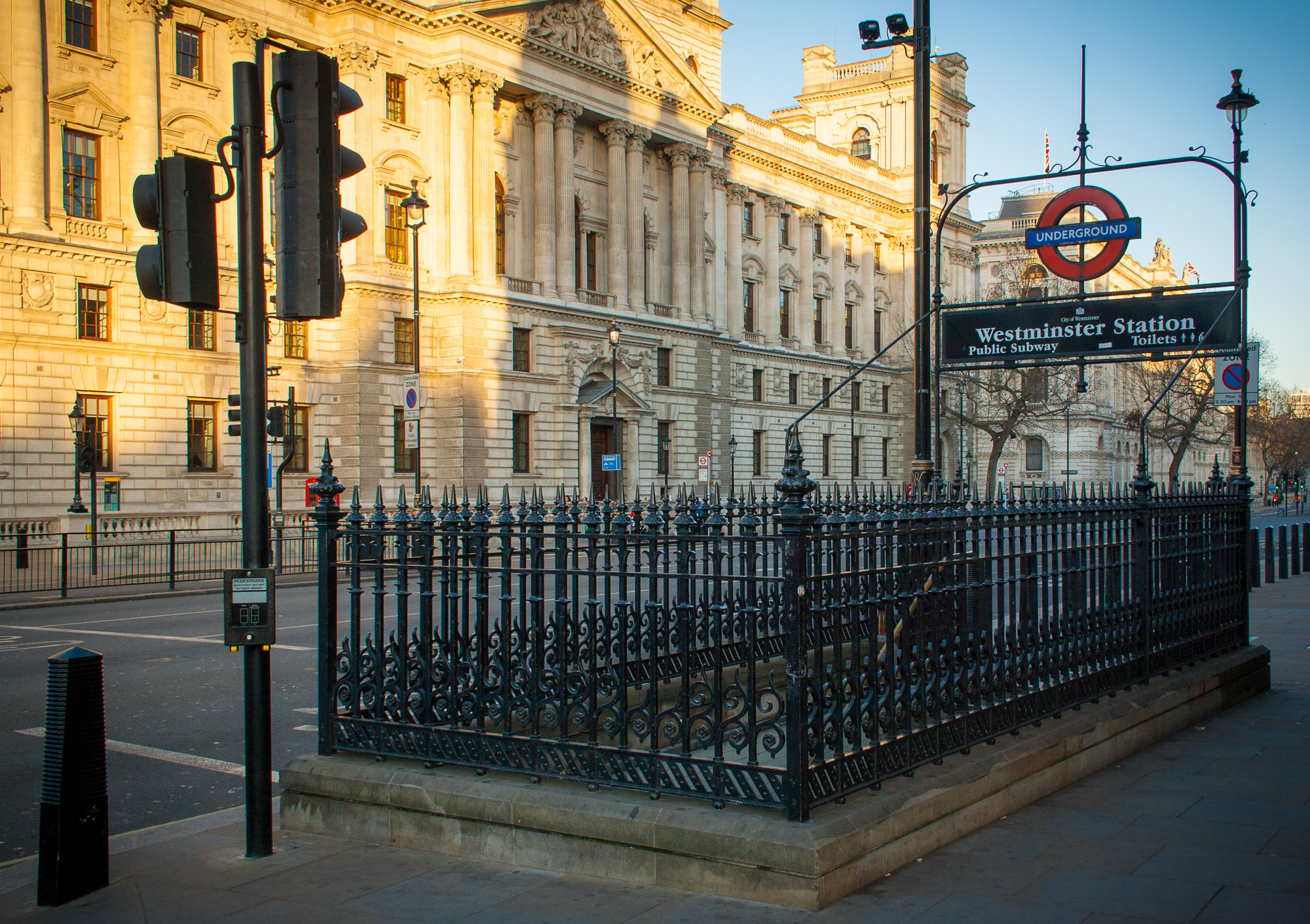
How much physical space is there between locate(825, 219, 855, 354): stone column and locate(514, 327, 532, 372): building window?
35078 mm

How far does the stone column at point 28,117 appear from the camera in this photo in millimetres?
33000

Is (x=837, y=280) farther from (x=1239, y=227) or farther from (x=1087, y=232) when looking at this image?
(x=1087, y=232)

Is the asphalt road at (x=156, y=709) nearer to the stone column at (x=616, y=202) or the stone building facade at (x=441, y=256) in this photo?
the stone building facade at (x=441, y=256)

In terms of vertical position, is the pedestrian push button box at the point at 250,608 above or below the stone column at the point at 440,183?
below

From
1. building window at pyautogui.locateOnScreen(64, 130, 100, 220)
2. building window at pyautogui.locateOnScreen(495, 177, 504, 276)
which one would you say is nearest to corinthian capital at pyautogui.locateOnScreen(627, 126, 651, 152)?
building window at pyautogui.locateOnScreen(495, 177, 504, 276)

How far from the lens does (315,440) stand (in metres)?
42.0

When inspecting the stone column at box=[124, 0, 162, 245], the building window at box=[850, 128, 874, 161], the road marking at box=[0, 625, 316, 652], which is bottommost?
the road marking at box=[0, 625, 316, 652]

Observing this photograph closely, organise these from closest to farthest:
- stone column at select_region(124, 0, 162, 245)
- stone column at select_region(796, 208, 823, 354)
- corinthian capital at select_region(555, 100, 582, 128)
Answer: stone column at select_region(124, 0, 162, 245), corinthian capital at select_region(555, 100, 582, 128), stone column at select_region(796, 208, 823, 354)

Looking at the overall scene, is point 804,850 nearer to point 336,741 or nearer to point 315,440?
point 336,741

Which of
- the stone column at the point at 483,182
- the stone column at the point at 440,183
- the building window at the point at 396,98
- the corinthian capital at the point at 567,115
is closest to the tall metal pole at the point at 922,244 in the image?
the stone column at the point at 483,182

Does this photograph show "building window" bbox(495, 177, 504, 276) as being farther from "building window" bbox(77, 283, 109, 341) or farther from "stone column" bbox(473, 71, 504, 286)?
"building window" bbox(77, 283, 109, 341)

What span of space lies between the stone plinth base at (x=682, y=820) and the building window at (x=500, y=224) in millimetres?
42849

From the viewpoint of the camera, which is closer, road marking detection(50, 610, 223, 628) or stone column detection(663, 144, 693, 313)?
road marking detection(50, 610, 223, 628)

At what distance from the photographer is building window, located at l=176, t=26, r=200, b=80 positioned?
124ft
